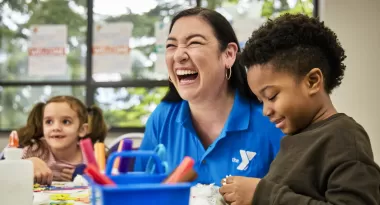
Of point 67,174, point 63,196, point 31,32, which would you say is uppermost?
point 31,32

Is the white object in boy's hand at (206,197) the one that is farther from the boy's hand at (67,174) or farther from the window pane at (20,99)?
the window pane at (20,99)

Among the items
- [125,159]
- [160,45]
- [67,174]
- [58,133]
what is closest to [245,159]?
[125,159]

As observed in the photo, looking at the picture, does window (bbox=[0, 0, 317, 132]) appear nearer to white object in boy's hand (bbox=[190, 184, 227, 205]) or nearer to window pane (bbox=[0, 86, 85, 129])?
window pane (bbox=[0, 86, 85, 129])

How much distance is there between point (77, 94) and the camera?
11.6 feet

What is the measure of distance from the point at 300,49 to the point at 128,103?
8.62 ft

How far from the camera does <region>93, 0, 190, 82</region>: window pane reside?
3.44 metres

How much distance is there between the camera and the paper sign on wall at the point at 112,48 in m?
3.45

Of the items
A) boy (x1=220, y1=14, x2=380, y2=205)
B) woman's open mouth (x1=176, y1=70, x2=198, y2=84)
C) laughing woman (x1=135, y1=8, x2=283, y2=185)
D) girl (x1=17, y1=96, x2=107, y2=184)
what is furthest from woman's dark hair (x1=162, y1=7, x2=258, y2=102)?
girl (x1=17, y1=96, x2=107, y2=184)

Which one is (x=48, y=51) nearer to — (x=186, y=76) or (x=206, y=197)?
(x=186, y=76)

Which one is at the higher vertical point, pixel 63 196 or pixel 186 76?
pixel 186 76

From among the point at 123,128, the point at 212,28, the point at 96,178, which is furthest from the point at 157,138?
the point at 123,128

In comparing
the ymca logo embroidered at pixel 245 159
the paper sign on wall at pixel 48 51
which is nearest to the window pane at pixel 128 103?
the paper sign on wall at pixel 48 51

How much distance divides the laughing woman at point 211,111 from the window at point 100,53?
201 centimetres

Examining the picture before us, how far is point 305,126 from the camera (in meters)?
0.98
